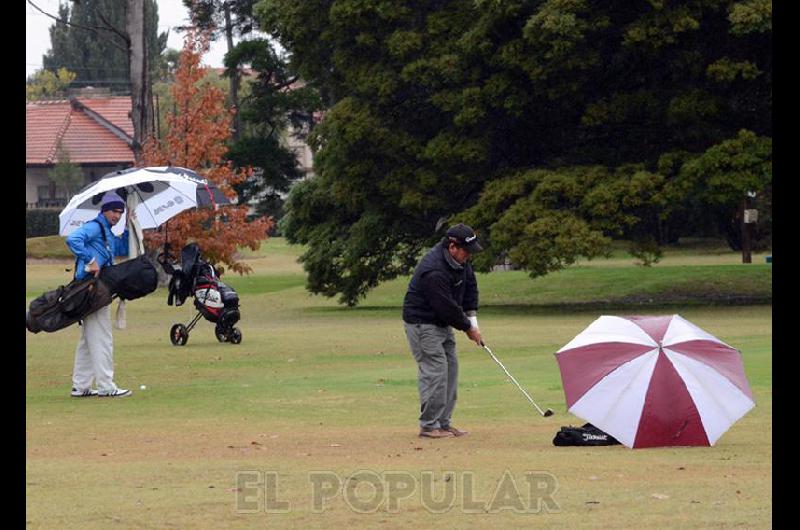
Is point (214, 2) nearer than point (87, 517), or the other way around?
point (87, 517)

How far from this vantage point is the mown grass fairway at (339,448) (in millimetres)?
9469

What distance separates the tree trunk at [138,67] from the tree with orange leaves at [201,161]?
2.87 feet

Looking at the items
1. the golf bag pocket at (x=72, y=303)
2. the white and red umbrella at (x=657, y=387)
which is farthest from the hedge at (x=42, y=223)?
the white and red umbrella at (x=657, y=387)

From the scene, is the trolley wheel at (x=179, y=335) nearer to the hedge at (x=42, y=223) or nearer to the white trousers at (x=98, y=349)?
the white trousers at (x=98, y=349)

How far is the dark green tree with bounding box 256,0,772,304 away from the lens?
1345 inches

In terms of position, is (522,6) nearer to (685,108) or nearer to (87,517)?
(685,108)

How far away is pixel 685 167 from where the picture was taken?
3406 centimetres

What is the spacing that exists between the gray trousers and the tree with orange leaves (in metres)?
32.1

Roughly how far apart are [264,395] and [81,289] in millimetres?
2475

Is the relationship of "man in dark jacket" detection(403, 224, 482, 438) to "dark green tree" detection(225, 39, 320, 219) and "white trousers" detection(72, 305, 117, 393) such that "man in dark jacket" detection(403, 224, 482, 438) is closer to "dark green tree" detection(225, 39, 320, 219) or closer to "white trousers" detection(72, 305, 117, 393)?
"white trousers" detection(72, 305, 117, 393)

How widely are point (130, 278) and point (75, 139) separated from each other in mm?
87346

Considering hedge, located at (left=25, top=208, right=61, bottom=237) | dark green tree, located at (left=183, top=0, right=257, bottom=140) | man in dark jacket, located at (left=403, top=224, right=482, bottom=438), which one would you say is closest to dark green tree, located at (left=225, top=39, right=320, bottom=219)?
dark green tree, located at (left=183, top=0, right=257, bottom=140)
